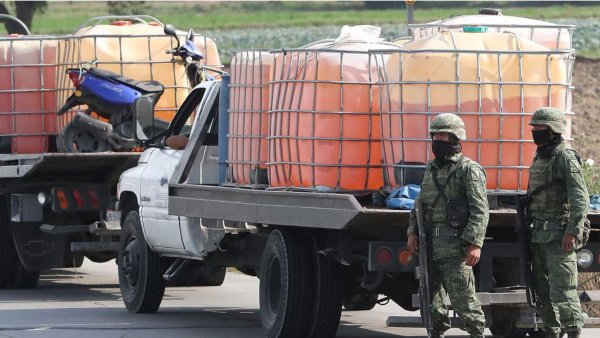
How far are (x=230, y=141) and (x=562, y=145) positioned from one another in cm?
296

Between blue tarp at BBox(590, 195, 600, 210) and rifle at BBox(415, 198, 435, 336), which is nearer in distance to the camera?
rifle at BBox(415, 198, 435, 336)

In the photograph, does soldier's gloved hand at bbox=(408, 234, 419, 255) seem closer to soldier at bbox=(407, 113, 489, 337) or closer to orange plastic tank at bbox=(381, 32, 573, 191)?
soldier at bbox=(407, 113, 489, 337)

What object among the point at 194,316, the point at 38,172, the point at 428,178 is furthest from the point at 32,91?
the point at 428,178

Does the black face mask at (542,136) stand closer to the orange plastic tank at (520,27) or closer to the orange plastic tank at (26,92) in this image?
the orange plastic tank at (520,27)

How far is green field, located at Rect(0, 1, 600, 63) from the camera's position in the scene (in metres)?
46.0

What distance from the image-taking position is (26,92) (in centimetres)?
1623

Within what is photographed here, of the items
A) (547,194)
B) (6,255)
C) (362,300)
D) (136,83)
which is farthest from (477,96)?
(6,255)

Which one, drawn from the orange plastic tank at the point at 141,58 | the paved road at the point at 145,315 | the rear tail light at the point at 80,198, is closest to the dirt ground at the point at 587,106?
the paved road at the point at 145,315

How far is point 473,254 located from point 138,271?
182 inches

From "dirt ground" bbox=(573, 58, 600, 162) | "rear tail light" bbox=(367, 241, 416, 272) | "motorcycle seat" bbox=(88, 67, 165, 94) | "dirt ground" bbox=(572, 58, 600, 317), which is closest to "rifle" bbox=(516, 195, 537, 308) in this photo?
"rear tail light" bbox=(367, 241, 416, 272)

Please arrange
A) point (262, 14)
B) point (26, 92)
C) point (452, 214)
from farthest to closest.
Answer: point (262, 14) → point (26, 92) → point (452, 214)

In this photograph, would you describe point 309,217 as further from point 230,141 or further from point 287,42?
point 287,42

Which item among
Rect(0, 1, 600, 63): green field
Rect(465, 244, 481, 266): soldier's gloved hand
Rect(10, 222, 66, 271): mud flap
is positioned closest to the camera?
Rect(465, 244, 481, 266): soldier's gloved hand

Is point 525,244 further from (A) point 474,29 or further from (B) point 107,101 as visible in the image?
(B) point 107,101
